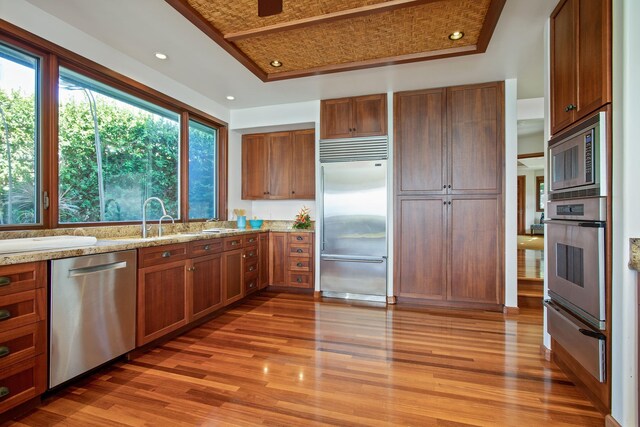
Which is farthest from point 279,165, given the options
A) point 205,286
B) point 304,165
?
point 205,286

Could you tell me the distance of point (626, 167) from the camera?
1.47 metres

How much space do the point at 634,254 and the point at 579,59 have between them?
1206 millimetres

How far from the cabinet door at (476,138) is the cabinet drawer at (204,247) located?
2691mm

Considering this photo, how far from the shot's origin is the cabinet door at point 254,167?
4.70 m

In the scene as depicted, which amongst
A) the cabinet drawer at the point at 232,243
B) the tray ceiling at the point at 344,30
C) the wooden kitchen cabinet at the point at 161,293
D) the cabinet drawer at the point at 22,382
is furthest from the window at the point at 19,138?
the cabinet drawer at the point at 232,243

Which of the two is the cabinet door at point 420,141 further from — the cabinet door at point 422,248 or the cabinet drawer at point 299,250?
the cabinet drawer at point 299,250

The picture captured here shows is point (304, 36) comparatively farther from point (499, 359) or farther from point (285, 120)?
point (499, 359)

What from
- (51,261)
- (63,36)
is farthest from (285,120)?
(51,261)

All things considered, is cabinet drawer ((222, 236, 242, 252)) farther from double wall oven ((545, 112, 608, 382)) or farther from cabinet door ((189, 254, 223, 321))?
double wall oven ((545, 112, 608, 382))

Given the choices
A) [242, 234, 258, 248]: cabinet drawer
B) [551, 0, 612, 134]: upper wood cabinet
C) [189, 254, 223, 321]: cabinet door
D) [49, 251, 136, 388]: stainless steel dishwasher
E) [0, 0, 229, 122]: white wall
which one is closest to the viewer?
[551, 0, 612, 134]: upper wood cabinet

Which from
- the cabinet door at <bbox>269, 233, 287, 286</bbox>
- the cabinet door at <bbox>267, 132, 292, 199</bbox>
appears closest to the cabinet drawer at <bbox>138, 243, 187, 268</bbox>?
the cabinet door at <bbox>269, 233, 287, 286</bbox>

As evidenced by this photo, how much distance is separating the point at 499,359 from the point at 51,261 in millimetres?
3049

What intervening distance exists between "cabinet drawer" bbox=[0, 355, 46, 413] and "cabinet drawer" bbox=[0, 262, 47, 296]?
395 mm

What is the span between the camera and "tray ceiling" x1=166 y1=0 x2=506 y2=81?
2.13 metres
